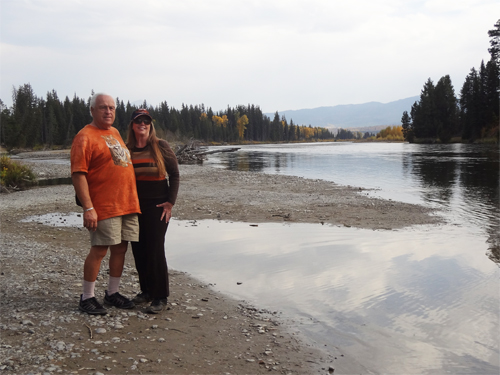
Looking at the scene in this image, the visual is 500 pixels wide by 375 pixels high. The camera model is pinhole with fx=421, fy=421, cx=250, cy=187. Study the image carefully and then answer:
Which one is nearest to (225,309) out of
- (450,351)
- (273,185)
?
(450,351)

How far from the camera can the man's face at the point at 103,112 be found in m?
4.49

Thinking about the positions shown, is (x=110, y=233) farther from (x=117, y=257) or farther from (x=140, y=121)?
(x=140, y=121)

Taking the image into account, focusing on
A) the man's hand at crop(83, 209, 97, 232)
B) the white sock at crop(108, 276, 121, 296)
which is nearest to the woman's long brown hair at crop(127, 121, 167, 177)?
the man's hand at crop(83, 209, 97, 232)

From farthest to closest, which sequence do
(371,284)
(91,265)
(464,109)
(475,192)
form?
1. (464,109)
2. (475,192)
3. (371,284)
4. (91,265)

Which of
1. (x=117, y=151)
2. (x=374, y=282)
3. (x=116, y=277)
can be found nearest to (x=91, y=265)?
(x=116, y=277)

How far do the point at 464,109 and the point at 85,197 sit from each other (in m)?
97.1

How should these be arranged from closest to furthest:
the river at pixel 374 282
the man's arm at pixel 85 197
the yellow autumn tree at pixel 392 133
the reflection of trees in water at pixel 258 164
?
the man's arm at pixel 85 197
the river at pixel 374 282
the reflection of trees in water at pixel 258 164
the yellow autumn tree at pixel 392 133

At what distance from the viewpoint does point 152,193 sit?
4863mm

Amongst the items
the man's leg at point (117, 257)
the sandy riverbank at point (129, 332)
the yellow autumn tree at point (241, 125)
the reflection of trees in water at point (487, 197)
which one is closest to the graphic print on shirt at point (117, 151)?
the man's leg at point (117, 257)

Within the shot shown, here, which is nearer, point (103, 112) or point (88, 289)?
point (103, 112)

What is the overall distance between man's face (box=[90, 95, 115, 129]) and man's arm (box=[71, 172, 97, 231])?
1.95 feet

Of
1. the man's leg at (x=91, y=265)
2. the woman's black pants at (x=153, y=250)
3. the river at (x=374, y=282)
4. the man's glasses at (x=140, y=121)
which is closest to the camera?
the river at (x=374, y=282)

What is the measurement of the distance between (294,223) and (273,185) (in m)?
9.44

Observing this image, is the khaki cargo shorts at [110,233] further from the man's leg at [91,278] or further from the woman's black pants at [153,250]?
the woman's black pants at [153,250]
